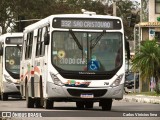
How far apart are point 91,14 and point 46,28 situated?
1584mm

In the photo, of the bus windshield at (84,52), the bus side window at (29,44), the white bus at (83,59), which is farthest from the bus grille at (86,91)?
the bus side window at (29,44)

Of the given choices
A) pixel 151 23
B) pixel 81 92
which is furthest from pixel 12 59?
pixel 151 23

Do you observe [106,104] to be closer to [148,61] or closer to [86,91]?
[86,91]

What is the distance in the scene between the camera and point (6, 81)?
38.9 metres

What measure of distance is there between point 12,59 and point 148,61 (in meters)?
9.92

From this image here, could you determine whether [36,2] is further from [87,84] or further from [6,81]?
[87,84]

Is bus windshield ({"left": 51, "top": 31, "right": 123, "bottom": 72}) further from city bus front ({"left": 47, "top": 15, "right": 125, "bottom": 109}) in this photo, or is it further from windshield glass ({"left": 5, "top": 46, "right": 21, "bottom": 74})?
windshield glass ({"left": 5, "top": 46, "right": 21, "bottom": 74})

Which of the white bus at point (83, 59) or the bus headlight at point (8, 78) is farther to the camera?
the bus headlight at point (8, 78)

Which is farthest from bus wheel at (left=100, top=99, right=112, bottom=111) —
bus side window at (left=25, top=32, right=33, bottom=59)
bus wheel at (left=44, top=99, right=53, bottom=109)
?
bus side window at (left=25, top=32, right=33, bottom=59)

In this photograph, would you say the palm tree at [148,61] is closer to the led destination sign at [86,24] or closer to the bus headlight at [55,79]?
the led destination sign at [86,24]

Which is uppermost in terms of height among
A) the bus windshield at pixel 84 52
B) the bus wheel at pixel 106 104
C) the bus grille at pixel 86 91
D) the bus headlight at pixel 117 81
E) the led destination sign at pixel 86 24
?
the led destination sign at pixel 86 24

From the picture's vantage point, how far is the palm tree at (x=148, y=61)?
1780 inches

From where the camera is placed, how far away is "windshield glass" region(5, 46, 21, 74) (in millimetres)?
38656

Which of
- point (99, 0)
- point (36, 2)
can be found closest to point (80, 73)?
point (36, 2)
